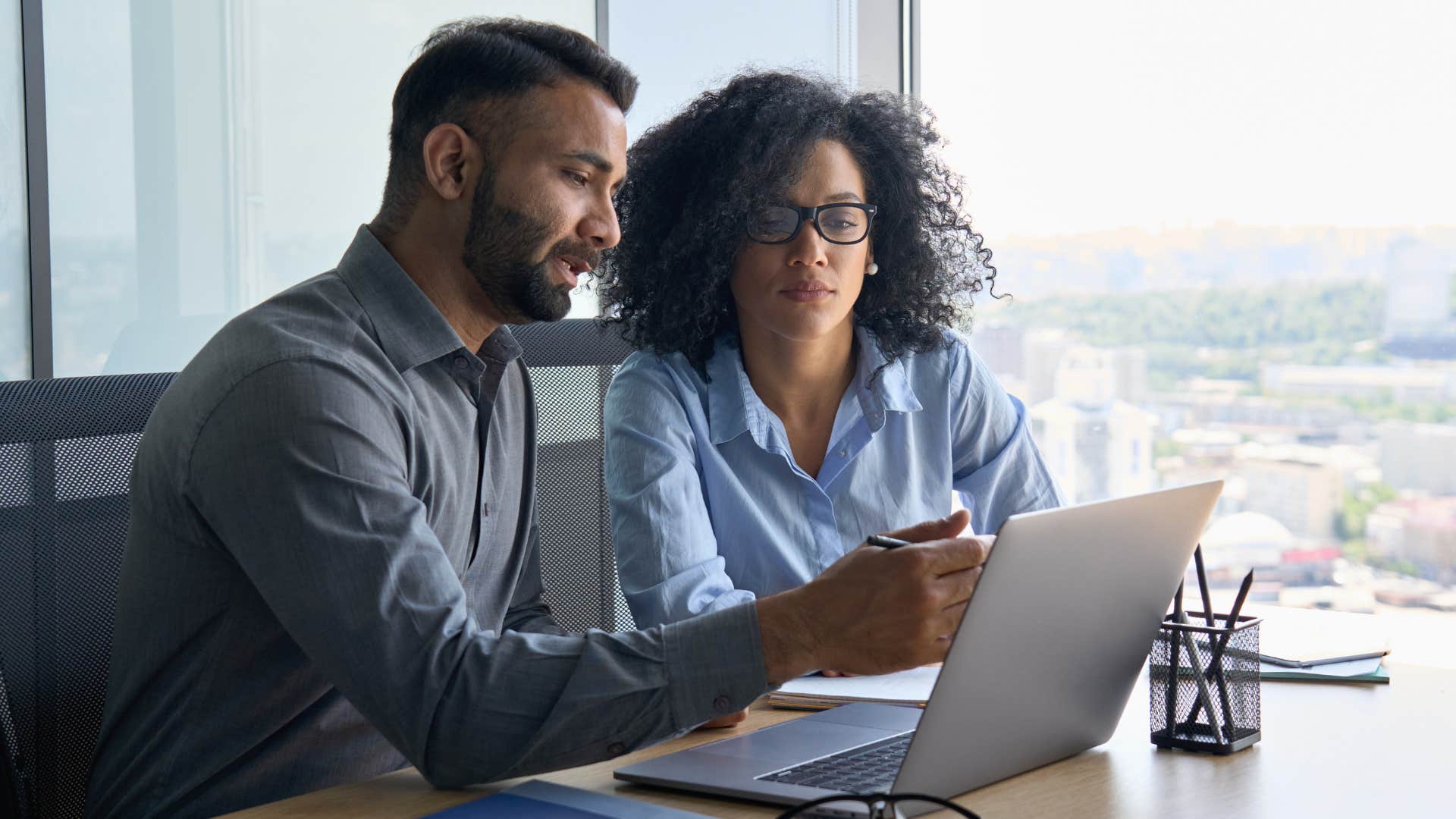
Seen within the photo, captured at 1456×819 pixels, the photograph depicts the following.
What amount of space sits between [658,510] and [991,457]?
0.54 m

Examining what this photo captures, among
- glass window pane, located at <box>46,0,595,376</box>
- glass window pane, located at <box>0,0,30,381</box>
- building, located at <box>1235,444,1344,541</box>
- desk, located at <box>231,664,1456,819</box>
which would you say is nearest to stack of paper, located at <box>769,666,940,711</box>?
desk, located at <box>231,664,1456,819</box>

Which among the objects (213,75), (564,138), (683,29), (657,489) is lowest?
(657,489)

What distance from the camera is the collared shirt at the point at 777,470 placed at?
158 cm

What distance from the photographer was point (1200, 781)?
1.03 m

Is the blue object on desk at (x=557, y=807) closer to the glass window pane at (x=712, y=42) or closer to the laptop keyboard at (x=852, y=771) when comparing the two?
the laptop keyboard at (x=852, y=771)

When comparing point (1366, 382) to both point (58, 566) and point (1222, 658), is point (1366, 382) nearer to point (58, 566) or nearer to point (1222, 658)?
point (1222, 658)

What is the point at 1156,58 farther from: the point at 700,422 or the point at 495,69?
the point at 495,69

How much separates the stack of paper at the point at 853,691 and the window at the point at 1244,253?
1.69 metres

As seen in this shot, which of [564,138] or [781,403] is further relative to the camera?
[781,403]

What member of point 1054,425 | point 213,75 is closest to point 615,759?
point 213,75

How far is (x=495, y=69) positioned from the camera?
4.55 ft

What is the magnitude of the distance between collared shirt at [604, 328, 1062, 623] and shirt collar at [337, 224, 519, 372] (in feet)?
1.25

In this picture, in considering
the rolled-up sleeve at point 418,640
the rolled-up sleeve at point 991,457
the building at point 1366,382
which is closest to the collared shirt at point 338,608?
the rolled-up sleeve at point 418,640

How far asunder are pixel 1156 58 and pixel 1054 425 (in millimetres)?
904
